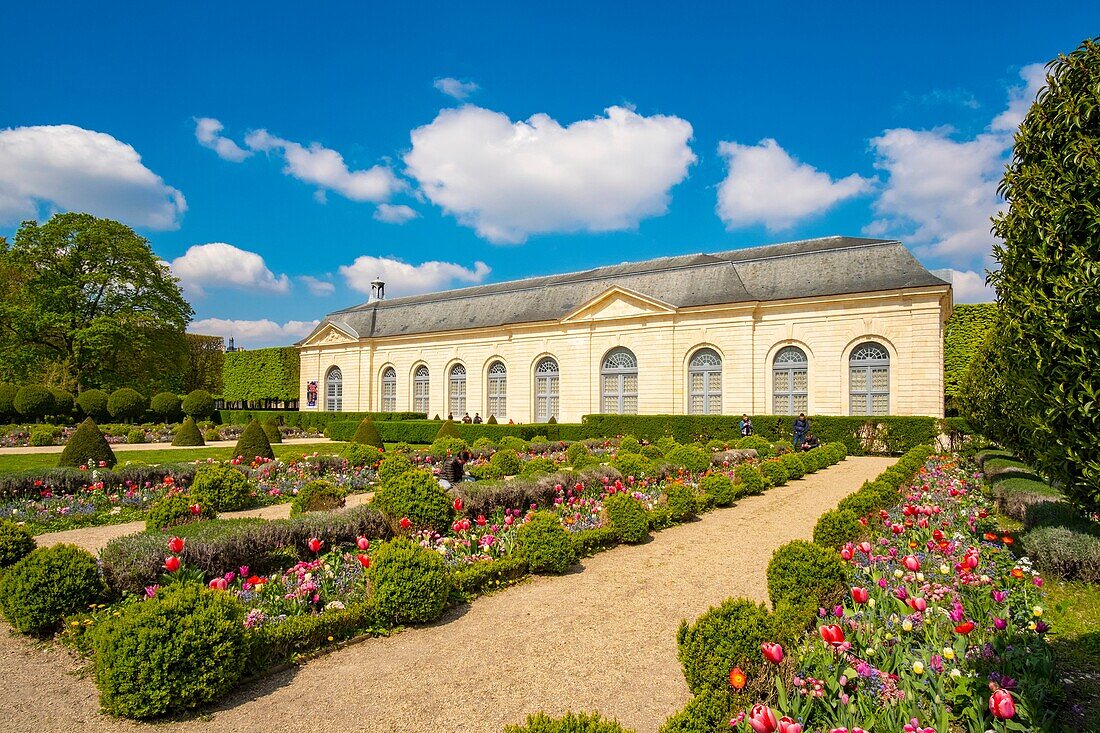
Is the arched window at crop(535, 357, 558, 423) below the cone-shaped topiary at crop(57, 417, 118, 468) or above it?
above

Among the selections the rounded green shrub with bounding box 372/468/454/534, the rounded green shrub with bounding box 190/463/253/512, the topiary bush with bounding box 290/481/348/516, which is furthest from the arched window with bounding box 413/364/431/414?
the rounded green shrub with bounding box 372/468/454/534

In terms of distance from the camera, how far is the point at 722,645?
296cm

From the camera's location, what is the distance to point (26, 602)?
4.26 m

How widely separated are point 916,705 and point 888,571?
2.17 m

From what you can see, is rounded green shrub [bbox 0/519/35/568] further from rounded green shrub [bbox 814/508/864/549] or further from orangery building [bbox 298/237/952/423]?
orangery building [bbox 298/237/952/423]

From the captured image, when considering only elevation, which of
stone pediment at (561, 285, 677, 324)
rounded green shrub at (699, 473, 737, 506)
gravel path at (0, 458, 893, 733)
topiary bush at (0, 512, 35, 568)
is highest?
stone pediment at (561, 285, 677, 324)

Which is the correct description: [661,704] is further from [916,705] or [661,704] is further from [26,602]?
[26,602]

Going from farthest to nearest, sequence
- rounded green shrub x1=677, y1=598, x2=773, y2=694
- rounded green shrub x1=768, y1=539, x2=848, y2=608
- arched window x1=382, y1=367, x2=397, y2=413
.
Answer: arched window x1=382, y1=367, x2=397, y2=413 < rounded green shrub x1=768, y1=539, x2=848, y2=608 < rounded green shrub x1=677, y1=598, x2=773, y2=694

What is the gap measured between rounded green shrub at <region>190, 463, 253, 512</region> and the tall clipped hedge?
28.3m

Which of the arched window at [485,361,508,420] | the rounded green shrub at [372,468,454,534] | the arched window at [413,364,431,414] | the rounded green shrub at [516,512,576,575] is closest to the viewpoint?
the rounded green shrub at [516,512,576,575]

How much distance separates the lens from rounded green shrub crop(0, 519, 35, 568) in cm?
527

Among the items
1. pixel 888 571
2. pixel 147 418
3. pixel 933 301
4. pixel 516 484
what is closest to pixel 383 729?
pixel 888 571

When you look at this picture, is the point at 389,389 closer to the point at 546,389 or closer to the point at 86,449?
the point at 546,389

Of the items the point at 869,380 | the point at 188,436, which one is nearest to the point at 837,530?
the point at 869,380
